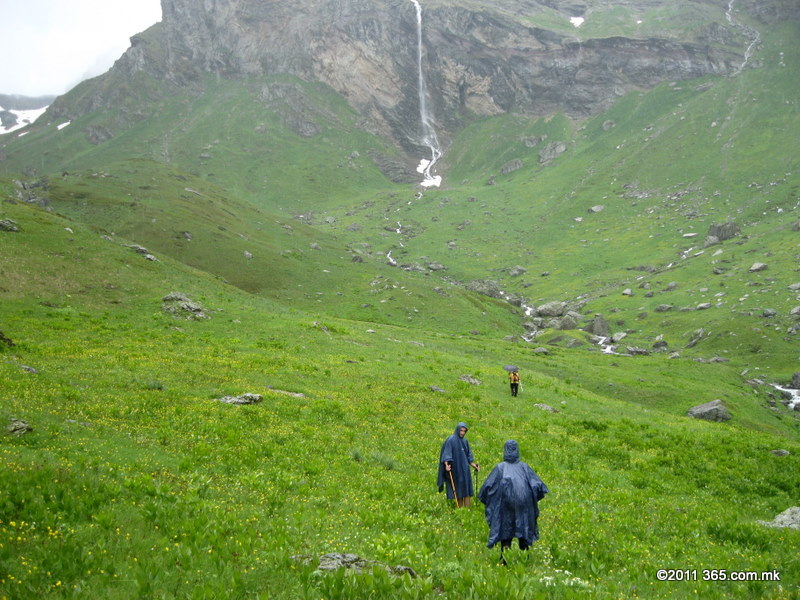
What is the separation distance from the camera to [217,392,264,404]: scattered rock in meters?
20.2

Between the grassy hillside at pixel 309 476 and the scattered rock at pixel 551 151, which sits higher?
the scattered rock at pixel 551 151

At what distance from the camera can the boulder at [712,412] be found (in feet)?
121

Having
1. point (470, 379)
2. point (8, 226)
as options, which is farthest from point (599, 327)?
point (8, 226)

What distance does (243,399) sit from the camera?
20.6m

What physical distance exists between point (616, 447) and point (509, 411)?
7.31 m

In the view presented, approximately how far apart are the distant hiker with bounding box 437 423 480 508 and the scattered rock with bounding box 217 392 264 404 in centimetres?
1040

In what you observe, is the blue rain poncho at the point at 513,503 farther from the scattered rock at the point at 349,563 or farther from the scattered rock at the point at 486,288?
the scattered rock at the point at 486,288

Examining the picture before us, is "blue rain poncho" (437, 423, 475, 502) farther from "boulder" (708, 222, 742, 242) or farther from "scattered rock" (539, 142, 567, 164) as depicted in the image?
"scattered rock" (539, 142, 567, 164)

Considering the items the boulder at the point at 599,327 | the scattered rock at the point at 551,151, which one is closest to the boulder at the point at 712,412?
the boulder at the point at 599,327

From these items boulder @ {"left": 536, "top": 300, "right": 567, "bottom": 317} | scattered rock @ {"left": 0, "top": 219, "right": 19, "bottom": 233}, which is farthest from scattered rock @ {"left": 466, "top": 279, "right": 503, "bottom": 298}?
scattered rock @ {"left": 0, "top": 219, "right": 19, "bottom": 233}

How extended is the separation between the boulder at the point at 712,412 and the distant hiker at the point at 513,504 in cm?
3433

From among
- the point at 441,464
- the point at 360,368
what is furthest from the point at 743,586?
the point at 360,368

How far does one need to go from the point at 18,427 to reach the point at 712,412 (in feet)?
143

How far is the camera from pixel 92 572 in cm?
711
